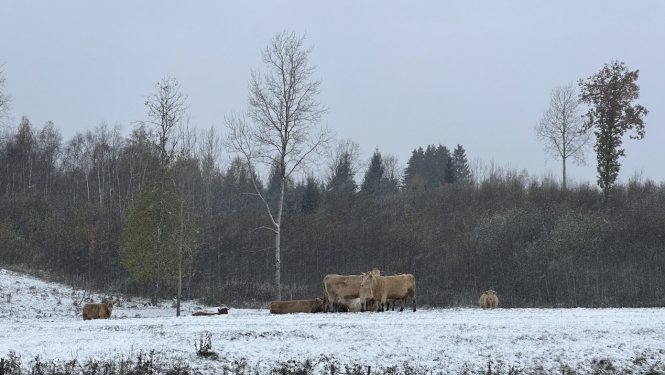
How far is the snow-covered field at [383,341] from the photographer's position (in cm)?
1759

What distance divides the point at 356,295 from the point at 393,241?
2908 centimetres

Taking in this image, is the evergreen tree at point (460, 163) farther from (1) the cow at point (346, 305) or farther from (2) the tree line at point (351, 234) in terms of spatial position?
(1) the cow at point (346, 305)

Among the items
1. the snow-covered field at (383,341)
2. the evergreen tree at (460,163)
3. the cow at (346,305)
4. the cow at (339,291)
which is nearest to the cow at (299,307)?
the cow at (339,291)

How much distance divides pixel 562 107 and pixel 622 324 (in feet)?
177

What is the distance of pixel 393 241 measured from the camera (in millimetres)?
56812

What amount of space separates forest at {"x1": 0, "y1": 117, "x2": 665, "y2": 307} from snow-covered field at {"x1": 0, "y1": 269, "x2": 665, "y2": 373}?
16253 mm

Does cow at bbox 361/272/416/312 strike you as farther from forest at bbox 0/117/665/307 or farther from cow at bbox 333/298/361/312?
forest at bbox 0/117/665/307

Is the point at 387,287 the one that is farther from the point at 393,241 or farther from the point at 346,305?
the point at 393,241

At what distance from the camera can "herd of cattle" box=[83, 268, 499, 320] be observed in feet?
89.6

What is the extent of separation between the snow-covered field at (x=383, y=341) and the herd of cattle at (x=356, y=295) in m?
4.79

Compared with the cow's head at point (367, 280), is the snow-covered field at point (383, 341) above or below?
below

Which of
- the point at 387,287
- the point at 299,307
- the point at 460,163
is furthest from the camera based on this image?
the point at 460,163

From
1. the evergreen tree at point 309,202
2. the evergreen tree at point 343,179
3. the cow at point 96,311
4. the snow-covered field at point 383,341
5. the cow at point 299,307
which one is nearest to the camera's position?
the snow-covered field at point 383,341

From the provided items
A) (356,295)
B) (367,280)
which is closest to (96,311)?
(356,295)
